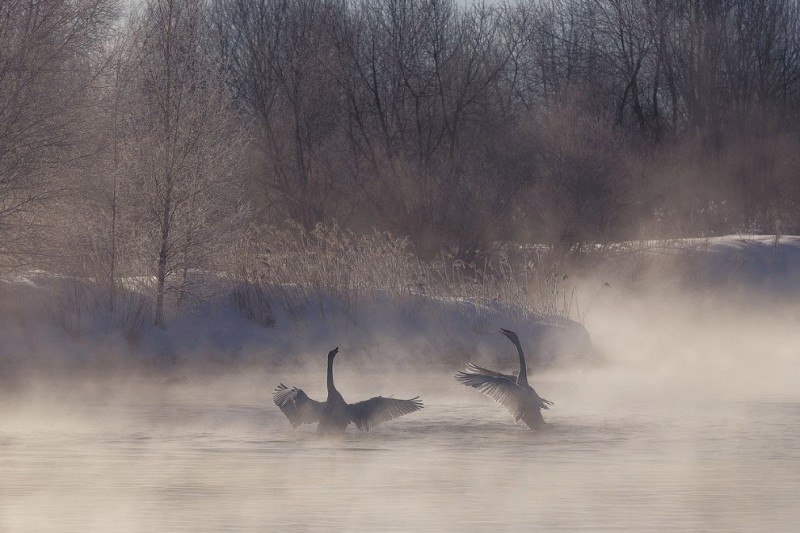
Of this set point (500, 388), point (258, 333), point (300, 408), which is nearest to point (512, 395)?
point (500, 388)

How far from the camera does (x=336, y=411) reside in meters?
12.5

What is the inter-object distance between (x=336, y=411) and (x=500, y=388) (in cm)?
167

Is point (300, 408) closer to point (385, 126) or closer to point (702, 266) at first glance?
point (702, 266)

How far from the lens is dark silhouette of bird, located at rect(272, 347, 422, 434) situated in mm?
12367

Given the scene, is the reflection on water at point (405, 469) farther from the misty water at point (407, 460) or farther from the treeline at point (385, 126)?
the treeline at point (385, 126)

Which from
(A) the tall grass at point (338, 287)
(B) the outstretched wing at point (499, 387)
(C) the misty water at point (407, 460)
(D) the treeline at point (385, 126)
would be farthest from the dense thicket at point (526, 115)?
(B) the outstretched wing at point (499, 387)

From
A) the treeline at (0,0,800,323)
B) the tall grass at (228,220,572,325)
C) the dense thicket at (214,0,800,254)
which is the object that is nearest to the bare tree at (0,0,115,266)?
the treeline at (0,0,800,323)

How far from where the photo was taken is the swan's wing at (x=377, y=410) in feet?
40.8

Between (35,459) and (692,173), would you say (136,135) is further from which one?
(692,173)

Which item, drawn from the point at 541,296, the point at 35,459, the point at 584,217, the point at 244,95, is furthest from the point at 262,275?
the point at 244,95

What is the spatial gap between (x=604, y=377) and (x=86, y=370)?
7499mm

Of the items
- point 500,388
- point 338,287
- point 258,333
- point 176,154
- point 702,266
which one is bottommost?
point 500,388

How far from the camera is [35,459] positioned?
10.7 meters

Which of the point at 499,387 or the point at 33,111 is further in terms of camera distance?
the point at 33,111
